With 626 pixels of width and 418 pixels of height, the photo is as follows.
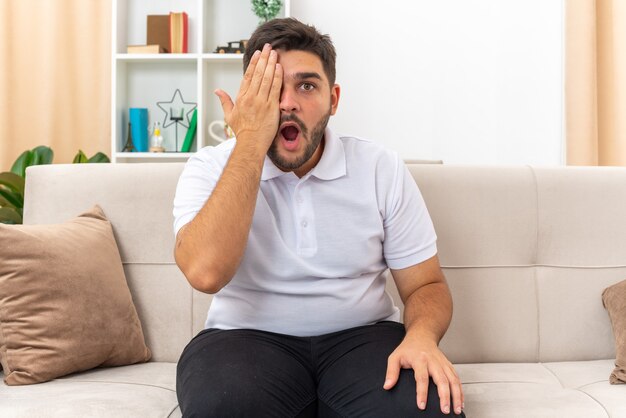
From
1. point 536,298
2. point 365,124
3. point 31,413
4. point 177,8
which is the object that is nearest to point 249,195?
point 31,413

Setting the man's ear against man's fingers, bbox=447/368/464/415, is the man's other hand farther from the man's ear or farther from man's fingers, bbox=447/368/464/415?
the man's ear

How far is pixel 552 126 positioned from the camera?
3.56 m

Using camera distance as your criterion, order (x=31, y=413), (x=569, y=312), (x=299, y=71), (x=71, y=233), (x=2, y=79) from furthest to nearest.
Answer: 1. (x=2, y=79)
2. (x=569, y=312)
3. (x=71, y=233)
4. (x=299, y=71)
5. (x=31, y=413)

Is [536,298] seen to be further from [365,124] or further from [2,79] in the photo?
[2,79]

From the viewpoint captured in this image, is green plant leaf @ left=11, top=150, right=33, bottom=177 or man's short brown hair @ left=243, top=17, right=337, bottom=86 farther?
green plant leaf @ left=11, top=150, right=33, bottom=177

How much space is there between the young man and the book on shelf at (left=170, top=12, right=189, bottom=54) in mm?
2020

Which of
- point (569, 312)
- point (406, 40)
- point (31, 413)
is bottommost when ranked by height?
point (31, 413)

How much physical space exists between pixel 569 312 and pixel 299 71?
94cm

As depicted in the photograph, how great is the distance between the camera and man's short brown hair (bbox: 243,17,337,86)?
157 cm

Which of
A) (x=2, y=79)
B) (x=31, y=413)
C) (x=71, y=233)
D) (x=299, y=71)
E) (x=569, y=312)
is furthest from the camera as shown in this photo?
(x=2, y=79)

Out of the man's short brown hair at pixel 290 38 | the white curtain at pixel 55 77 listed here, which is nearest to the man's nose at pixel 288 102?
the man's short brown hair at pixel 290 38

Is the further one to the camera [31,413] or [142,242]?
[142,242]

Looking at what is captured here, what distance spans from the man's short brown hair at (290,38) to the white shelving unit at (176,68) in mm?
1916

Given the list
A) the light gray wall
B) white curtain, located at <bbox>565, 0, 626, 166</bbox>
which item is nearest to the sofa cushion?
white curtain, located at <bbox>565, 0, 626, 166</bbox>
